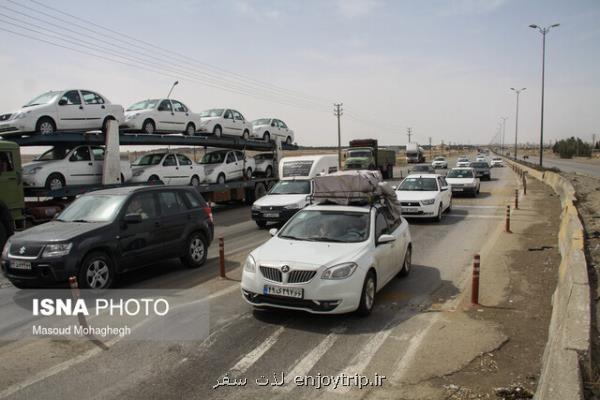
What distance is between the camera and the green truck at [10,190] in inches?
432

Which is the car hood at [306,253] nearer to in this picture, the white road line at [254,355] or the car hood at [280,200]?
the white road line at [254,355]

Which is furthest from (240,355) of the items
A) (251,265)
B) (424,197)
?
(424,197)

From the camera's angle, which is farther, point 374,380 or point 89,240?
point 89,240

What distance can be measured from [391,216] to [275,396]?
181 inches

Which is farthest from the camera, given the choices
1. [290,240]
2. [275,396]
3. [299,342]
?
[290,240]

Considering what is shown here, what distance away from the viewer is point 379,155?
40.0m

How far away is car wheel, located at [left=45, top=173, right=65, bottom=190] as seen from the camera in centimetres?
1340

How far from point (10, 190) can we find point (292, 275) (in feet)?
28.4

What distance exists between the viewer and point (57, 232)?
7.32 meters

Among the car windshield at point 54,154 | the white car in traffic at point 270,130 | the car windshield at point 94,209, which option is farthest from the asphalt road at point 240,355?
the white car in traffic at point 270,130

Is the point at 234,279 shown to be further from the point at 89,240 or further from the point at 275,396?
the point at 275,396

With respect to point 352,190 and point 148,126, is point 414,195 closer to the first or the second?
point 352,190

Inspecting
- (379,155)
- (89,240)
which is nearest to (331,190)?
(89,240)

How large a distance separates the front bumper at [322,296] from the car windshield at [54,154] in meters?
10.6
